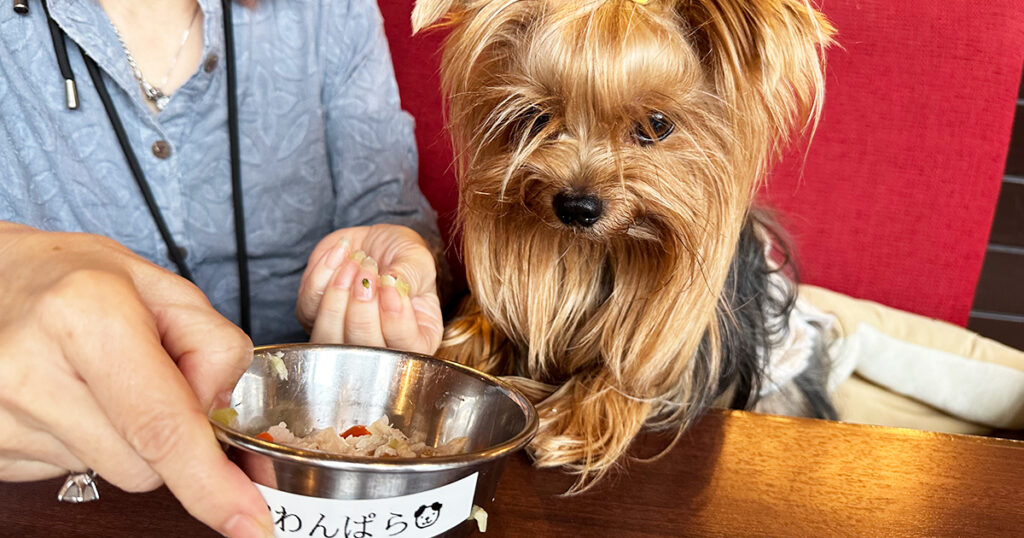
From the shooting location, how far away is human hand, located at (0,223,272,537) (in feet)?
1.30

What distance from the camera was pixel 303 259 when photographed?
1.24m

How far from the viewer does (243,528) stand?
0.42 metres

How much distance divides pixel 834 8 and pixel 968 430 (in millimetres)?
687

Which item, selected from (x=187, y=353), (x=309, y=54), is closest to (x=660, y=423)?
(x=187, y=353)

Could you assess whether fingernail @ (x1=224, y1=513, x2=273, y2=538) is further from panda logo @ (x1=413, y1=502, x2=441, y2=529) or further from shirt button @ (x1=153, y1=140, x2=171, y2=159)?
shirt button @ (x1=153, y1=140, x2=171, y2=159)

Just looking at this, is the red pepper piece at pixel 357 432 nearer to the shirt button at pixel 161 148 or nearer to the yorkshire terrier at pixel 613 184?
the yorkshire terrier at pixel 613 184

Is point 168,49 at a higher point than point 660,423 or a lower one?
higher

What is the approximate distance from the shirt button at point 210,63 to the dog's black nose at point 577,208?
0.48 metres

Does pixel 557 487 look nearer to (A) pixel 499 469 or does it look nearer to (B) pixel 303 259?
(A) pixel 499 469

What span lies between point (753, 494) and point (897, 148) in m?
0.93

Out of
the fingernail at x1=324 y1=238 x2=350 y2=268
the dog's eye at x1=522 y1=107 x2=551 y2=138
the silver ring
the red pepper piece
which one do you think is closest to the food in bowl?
the red pepper piece

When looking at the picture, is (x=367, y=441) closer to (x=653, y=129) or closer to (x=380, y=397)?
(x=380, y=397)

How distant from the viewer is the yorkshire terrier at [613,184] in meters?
0.85

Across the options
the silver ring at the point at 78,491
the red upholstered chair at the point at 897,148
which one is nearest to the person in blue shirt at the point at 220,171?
the silver ring at the point at 78,491
